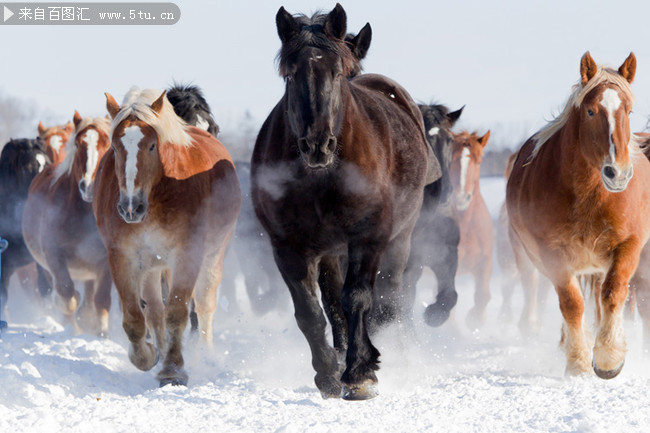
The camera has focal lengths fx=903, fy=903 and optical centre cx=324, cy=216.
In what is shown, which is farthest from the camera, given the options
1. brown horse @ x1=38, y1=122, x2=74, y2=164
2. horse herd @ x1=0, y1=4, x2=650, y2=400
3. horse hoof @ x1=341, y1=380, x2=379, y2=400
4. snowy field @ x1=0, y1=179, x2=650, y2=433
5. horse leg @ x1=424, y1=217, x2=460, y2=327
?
brown horse @ x1=38, y1=122, x2=74, y2=164

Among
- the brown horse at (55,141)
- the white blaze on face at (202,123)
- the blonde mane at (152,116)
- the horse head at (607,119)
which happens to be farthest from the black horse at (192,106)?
the horse head at (607,119)

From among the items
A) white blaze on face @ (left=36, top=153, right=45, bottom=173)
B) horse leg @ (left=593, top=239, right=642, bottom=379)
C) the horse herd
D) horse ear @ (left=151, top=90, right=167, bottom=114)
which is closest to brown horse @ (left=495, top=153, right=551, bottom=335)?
the horse herd

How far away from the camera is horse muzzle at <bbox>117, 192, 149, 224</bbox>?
6023 millimetres

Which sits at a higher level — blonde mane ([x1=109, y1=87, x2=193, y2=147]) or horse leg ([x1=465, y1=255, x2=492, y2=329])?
blonde mane ([x1=109, y1=87, x2=193, y2=147])

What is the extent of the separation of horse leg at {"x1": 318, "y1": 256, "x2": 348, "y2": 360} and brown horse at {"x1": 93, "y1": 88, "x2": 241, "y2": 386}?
101 centimetres

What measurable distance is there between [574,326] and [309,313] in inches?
75.2

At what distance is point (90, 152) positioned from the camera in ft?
28.2

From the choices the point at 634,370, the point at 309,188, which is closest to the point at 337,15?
the point at 309,188

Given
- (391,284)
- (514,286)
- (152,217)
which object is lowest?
(514,286)

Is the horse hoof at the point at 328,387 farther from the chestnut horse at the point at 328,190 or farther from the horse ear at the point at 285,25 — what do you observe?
the horse ear at the point at 285,25

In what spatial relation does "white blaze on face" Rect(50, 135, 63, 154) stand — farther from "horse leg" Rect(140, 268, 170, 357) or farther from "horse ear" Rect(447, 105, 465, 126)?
"horse leg" Rect(140, 268, 170, 357)

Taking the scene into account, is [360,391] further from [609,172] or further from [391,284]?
[609,172]

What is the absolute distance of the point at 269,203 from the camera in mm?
5730

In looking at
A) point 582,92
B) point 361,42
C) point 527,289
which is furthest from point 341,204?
point 527,289
